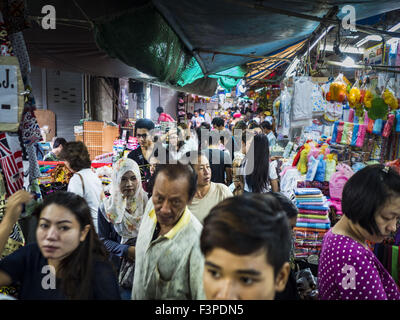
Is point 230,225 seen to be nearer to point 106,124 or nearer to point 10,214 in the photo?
point 10,214

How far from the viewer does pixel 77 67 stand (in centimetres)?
449

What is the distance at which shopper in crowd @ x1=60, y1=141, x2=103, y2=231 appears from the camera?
9.64 feet

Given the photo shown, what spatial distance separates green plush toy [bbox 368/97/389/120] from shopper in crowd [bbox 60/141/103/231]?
3.71 metres

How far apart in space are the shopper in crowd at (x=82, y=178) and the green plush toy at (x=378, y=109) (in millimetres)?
3708

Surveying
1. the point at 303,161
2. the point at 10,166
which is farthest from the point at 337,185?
the point at 10,166

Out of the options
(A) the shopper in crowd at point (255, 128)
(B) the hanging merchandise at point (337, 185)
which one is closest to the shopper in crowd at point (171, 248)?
(B) the hanging merchandise at point (337, 185)

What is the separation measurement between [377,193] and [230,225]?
0.91 m

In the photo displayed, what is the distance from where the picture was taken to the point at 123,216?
7.36ft

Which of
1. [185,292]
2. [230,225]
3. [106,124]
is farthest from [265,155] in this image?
[106,124]

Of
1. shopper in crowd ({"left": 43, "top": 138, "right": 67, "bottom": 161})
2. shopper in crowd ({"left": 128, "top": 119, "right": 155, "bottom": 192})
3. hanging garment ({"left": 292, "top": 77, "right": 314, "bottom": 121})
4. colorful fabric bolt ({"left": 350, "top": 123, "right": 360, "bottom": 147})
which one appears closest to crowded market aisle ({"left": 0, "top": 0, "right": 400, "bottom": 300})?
shopper in crowd ({"left": 128, "top": 119, "right": 155, "bottom": 192})

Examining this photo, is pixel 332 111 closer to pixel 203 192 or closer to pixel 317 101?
pixel 317 101

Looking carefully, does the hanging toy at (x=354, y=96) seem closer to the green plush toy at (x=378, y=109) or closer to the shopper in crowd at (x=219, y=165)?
the green plush toy at (x=378, y=109)

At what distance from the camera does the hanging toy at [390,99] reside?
11.5 feet

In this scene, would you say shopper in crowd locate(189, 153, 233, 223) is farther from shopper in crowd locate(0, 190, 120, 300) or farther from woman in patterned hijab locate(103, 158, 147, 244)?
shopper in crowd locate(0, 190, 120, 300)
